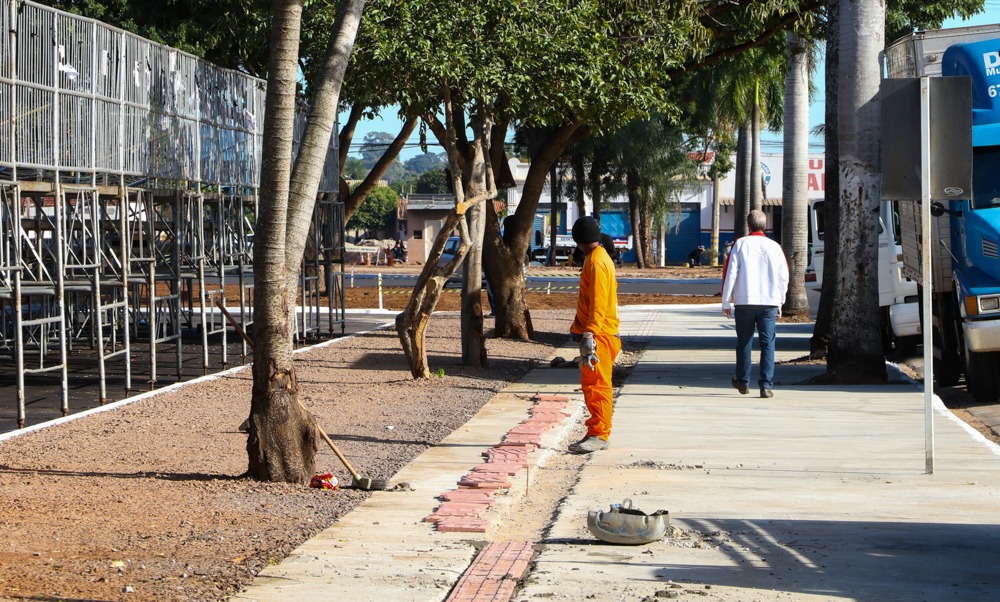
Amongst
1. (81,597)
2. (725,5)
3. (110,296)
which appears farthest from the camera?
(110,296)

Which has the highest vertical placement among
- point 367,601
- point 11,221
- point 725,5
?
point 725,5

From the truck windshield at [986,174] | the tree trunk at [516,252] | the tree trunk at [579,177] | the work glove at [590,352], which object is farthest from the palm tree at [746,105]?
the work glove at [590,352]

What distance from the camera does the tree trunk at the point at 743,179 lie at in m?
38.1

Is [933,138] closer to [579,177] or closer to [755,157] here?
[755,157]

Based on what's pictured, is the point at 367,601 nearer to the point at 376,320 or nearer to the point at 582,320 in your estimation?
the point at 582,320

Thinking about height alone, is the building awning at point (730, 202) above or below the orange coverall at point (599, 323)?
above

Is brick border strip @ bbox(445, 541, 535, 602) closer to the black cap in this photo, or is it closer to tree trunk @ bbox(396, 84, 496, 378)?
the black cap

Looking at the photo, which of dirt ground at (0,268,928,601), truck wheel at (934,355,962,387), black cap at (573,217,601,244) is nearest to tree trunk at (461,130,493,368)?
dirt ground at (0,268,928,601)

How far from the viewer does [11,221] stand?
38.9 feet

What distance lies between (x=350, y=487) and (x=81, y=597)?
116 inches

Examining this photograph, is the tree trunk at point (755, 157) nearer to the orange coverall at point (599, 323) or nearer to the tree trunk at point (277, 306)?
the orange coverall at point (599, 323)

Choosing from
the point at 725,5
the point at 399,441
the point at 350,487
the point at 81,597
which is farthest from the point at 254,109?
the point at 81,597

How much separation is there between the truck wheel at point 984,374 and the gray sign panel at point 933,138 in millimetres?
5214

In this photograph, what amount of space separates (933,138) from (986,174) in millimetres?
5424
